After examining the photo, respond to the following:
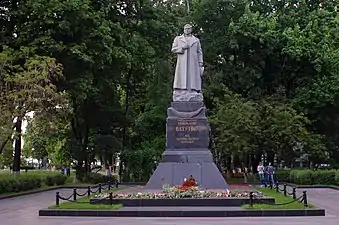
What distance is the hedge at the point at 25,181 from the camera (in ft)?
93.6

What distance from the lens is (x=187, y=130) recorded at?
25.2m

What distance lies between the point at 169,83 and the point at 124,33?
8874 millimetres

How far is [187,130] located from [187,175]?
91.6 inches

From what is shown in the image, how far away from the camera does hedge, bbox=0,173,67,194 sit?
1123 inches

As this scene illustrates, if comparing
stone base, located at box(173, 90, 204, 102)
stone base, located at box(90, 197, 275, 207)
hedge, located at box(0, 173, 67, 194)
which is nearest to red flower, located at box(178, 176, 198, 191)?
stone base, located at box(90, 197, 275, 207)

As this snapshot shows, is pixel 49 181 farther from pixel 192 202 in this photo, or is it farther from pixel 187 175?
pixel 192 202

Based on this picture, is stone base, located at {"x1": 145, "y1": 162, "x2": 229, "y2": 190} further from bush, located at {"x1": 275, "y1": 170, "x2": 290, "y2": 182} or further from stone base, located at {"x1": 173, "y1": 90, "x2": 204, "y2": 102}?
bush, located at {"x1": 275, "y1": 170, "x2": 290, "y2": 182}

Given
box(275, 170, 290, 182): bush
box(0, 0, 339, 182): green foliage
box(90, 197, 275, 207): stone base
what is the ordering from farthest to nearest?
box(275, 170, 290, 182): bush, box(0, 0, 339, 182): green foliage, box(90, 197, 275, 207): stone base

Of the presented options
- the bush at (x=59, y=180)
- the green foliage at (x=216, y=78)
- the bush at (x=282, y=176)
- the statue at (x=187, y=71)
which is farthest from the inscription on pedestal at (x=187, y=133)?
the bush at (x=282, y=176)

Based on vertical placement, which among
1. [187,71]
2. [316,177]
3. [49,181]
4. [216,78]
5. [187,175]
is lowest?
[49,181]

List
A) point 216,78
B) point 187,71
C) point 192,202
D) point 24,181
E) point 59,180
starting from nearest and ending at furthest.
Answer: point 192,202
point 187,71
point 24,181
point 59,180
point 216,78

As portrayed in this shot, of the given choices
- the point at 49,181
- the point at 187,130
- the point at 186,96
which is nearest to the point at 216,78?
the point at 49,181

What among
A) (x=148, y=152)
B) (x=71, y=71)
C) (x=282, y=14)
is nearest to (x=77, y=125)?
(x=148, y=152)

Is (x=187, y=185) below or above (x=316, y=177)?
below
